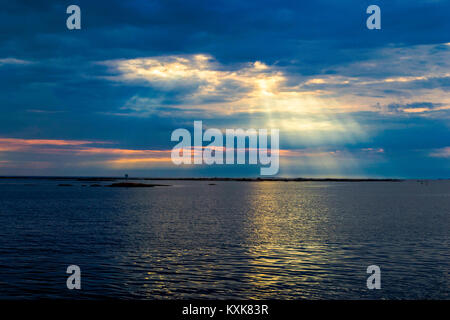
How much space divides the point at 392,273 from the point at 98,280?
1930 cm

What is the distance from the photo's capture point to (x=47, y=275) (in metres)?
27.6

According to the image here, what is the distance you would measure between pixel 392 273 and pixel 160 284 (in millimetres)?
15531

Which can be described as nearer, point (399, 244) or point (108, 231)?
point (399, 244)

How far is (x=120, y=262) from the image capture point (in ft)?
105

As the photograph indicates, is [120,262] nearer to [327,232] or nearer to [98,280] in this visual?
[98,280]

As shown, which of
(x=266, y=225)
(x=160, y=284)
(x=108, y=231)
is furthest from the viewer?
(x=266, y=225)

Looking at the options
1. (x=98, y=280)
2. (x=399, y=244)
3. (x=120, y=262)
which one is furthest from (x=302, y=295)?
(x=399, y=244)

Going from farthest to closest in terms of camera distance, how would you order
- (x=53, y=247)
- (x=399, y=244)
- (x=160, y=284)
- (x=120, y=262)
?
(x=399, y=244), (x=53, y=247), (x=120, y=262), (x=160, y=284)
